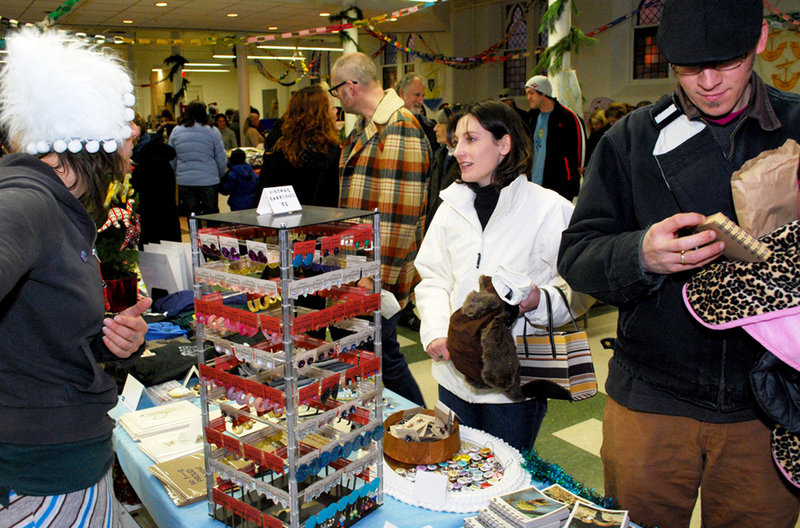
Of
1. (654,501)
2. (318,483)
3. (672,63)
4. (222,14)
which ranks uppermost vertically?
(222,14)

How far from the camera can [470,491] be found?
150 centimetres

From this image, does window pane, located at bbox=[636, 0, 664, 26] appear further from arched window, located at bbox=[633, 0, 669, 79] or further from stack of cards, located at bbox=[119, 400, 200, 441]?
stack of cards, located at bbox=[119, 400, 200, 441]

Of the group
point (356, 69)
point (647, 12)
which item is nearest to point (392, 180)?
point (356, 69)

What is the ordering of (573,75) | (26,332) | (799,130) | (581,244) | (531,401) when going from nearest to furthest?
(26,332)
(799,130)
(581,244)
(531,401)
(573,75)

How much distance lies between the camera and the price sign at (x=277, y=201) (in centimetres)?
137

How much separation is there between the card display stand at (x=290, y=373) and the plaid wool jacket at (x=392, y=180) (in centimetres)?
125

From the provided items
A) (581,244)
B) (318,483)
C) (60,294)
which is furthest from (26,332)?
(581,244)

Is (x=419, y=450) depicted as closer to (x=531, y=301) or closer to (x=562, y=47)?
(x=531, y=301)

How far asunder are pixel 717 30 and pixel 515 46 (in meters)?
14.0

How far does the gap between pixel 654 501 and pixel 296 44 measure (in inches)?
679

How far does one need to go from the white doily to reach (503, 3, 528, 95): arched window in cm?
1324

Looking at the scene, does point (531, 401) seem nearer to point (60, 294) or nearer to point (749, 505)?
point (749, 505)

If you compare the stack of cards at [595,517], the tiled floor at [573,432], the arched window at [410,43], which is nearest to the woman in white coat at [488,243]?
the stack of cards at [595,517]

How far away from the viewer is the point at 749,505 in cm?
137
